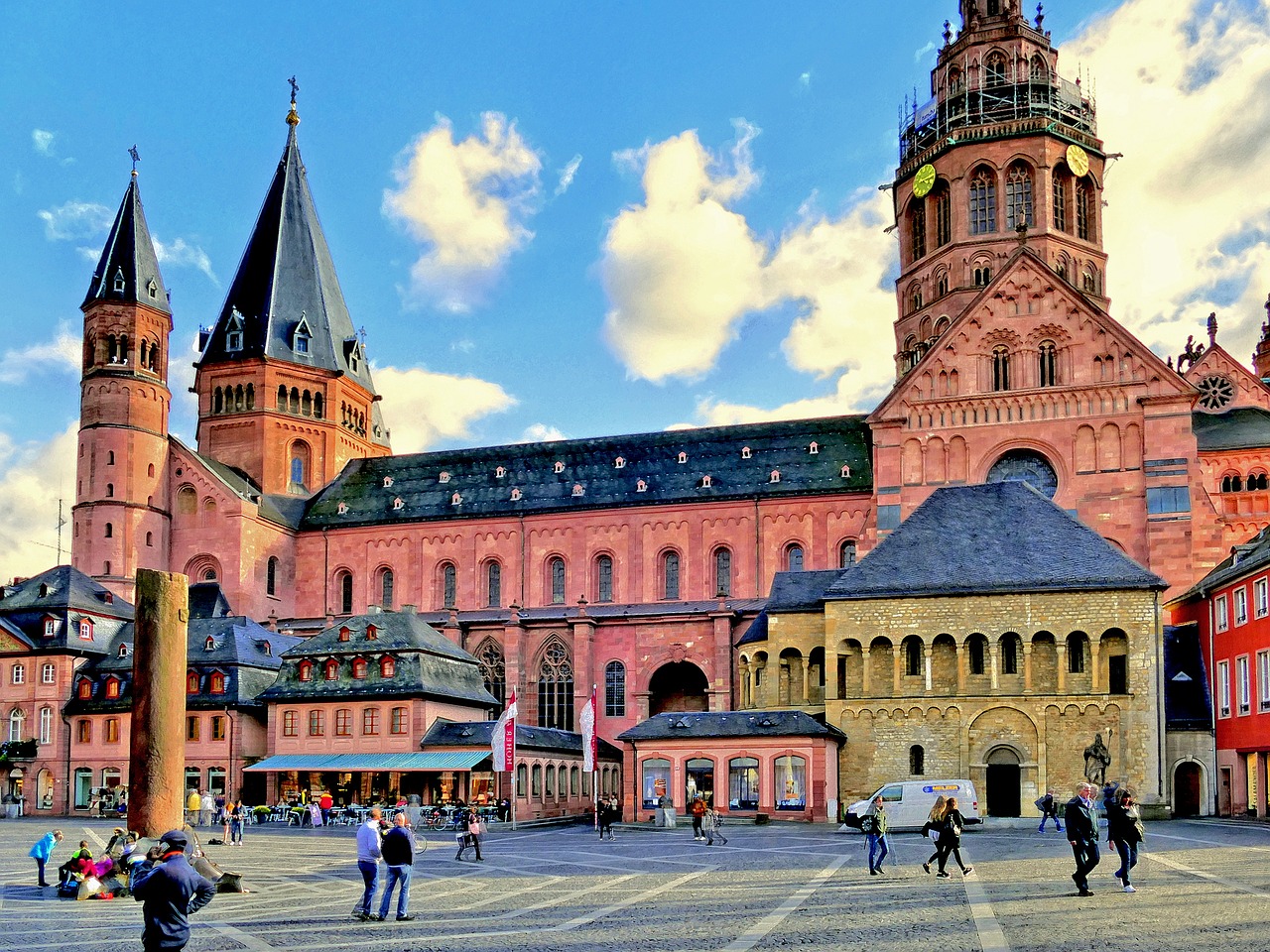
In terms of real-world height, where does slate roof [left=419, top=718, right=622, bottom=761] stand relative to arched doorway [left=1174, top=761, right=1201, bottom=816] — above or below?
A: above

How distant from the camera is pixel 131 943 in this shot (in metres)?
22.6

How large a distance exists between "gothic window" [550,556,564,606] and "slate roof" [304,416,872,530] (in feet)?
9.84

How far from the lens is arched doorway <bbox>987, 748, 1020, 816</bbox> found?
56219 millimetres

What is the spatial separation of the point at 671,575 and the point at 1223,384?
3196 centimetres

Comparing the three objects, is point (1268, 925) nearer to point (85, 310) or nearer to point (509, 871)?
point (509, 871)

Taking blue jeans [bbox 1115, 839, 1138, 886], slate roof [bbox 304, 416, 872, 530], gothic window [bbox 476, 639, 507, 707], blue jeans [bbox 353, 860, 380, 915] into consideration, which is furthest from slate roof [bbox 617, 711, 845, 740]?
blue jeans [bbox 353, 860, 380, 915]

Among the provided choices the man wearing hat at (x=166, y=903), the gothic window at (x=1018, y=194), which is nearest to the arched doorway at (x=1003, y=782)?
the gothic window at (x=1018, y=194)

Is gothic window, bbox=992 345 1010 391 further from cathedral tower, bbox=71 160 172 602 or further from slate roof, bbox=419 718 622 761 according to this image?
cathedral tower, bbox=71 160 172 602

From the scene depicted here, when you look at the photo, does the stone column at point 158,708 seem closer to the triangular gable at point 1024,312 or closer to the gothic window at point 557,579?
the triangular gable at point 1024,312

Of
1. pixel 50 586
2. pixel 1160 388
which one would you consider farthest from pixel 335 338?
pixel 1160 388

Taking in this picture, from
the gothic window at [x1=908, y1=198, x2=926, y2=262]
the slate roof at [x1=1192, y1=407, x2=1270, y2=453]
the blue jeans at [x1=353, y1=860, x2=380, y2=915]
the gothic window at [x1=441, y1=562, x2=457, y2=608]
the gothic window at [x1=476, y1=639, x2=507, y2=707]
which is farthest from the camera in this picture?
the gothic window at [x1=908, y1=198, x2=926, y2=262]

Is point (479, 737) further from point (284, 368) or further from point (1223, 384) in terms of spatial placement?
point (1223, 384)

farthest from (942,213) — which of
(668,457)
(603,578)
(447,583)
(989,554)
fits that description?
(989,554)

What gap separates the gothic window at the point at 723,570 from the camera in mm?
84250
